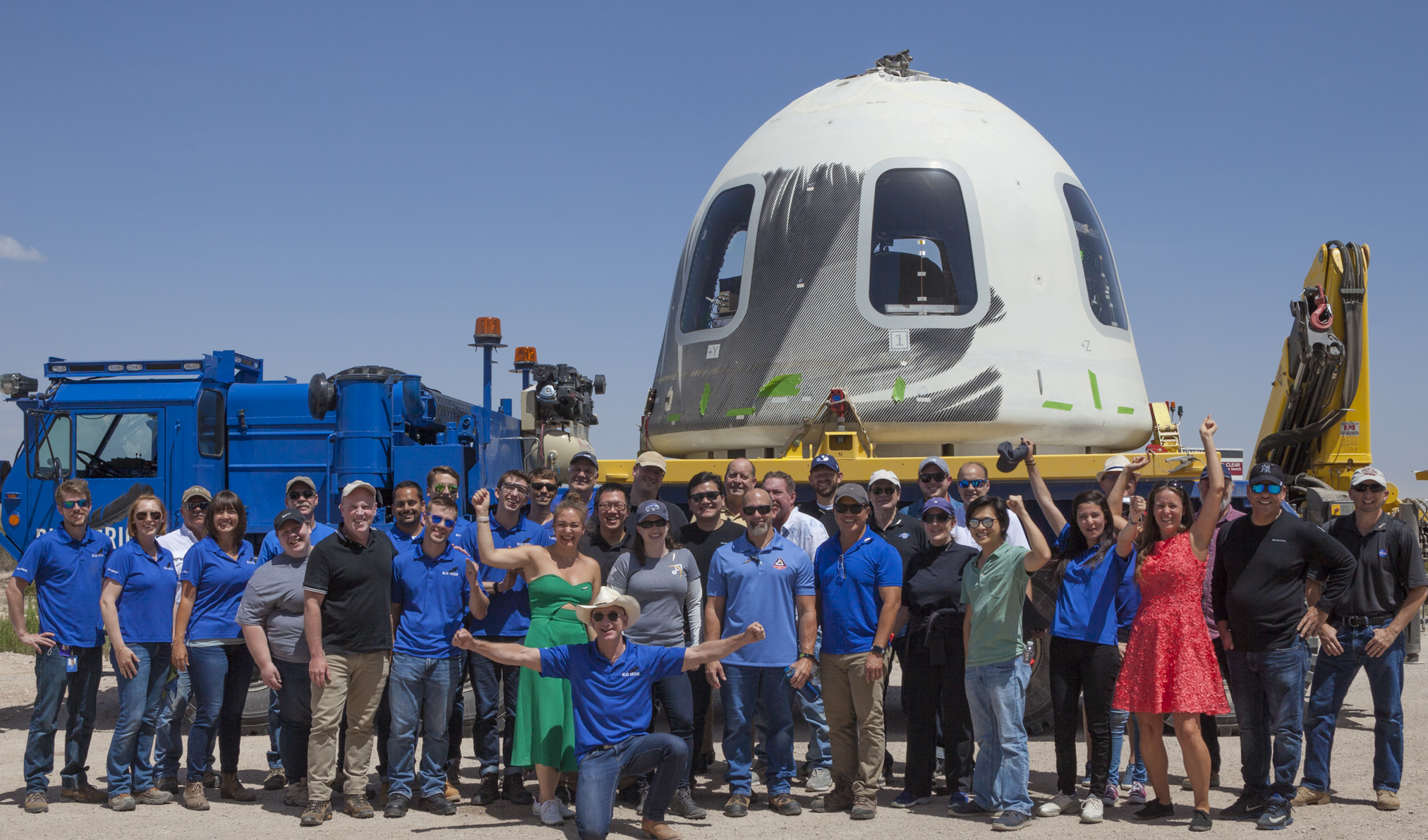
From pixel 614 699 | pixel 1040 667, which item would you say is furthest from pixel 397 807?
pixel 1040 667

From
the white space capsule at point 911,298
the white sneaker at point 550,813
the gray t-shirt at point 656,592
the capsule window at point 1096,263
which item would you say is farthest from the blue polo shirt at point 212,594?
the capsule window at point 1096,263

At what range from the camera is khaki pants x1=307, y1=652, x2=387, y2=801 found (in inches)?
237

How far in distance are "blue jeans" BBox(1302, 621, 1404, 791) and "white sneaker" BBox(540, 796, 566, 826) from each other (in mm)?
3688

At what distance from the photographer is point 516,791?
6.32 meters

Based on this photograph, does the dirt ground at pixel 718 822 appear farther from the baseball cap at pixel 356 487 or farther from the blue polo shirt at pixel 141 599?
the baseball cap at pixel 356 487

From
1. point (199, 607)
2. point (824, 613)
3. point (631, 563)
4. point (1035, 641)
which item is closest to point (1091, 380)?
point (1035, 641)

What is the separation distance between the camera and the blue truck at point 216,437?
9.84 m

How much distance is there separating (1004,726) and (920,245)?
4207 mm

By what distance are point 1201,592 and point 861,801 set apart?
192cm

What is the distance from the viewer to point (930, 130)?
9.25 m

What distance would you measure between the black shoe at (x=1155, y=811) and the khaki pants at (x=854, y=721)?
4.16 ft

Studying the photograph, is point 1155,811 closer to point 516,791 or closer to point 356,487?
point 516,791

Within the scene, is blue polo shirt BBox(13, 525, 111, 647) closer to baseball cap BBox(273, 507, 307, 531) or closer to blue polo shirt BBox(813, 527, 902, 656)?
baseball cap BBox(273, 507, 307, 531)

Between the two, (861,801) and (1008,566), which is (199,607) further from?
(1008,566)
